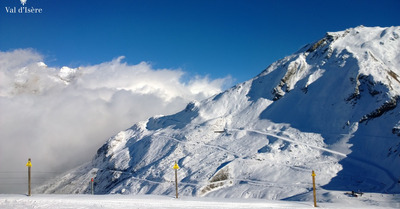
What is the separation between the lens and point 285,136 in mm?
74125

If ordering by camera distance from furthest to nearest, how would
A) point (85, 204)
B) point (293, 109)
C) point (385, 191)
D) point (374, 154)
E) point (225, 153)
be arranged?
point (293, 109)
point (225, 153)
point (374, 154)
point (385, 191)
point (85, 204)

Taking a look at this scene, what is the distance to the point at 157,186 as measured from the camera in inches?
2790

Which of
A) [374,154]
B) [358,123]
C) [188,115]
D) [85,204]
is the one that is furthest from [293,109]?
[85,204]

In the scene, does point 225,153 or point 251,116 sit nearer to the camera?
point 225,153

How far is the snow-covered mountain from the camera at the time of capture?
59188 millimetres

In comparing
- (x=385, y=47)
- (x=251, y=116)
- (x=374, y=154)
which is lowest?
(x=374, y=154)

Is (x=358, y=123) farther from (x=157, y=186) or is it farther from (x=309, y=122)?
(x=157, y=186)

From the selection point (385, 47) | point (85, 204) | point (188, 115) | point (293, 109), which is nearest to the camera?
point (85, 204)

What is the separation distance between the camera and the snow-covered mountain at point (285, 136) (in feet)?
194

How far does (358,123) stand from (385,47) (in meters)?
35.1

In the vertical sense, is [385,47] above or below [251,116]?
above

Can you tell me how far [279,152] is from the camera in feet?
225

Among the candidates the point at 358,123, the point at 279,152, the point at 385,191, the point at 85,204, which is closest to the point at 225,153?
the point at 279,152

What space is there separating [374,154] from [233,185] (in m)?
26.6
